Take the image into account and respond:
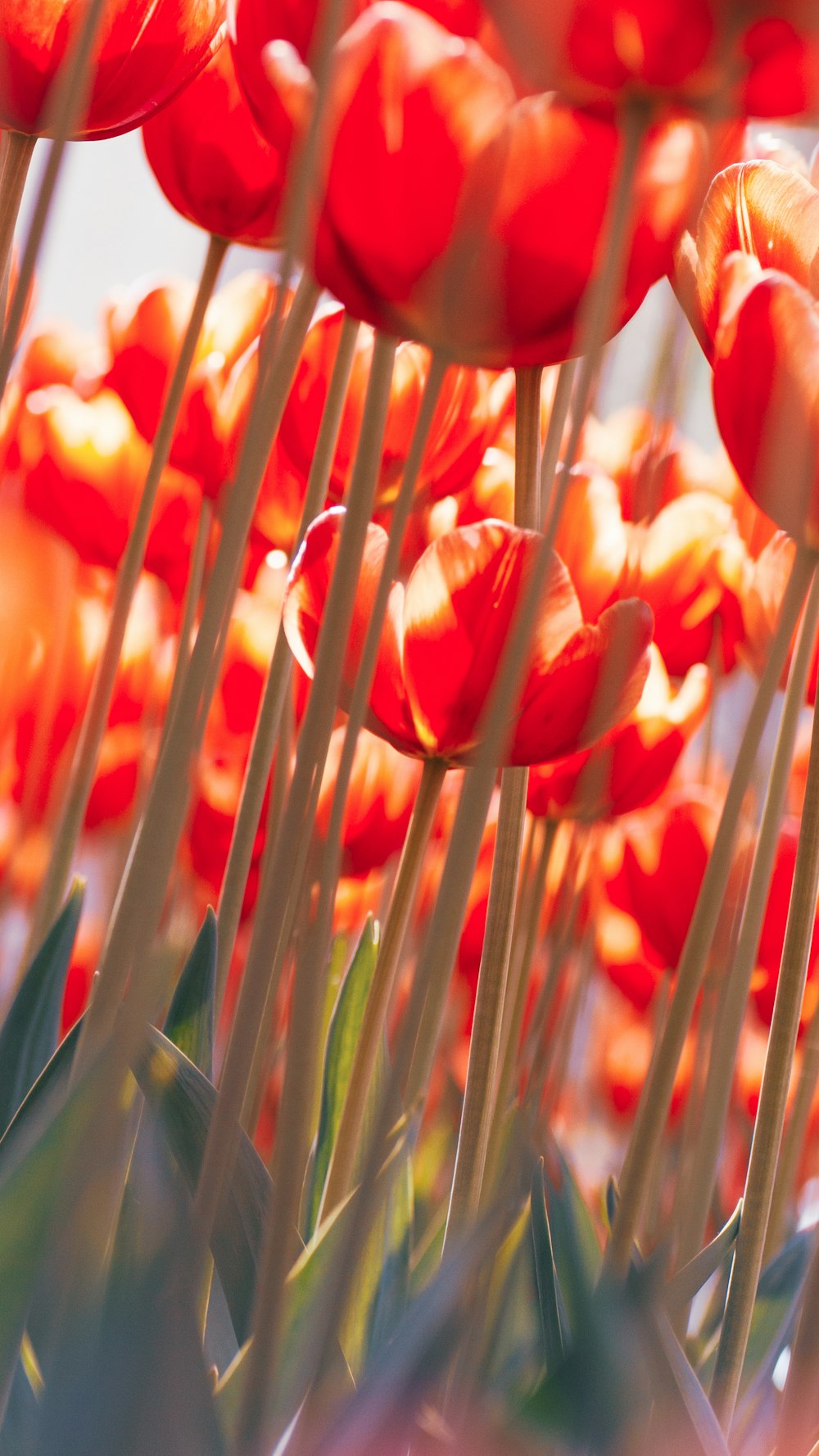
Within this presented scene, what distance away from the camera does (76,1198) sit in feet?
0.41

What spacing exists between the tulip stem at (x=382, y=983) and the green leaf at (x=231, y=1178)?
15mm

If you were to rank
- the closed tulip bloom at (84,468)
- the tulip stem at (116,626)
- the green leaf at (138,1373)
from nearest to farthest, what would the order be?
the green leaf at (138,1373) → the tulip stem at (116,626) → the closed tulip bloom at (84,468)

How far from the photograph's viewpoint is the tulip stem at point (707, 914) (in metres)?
0.17

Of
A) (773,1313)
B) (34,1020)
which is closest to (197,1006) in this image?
(34,1020)

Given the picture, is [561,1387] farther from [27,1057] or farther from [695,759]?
[695,759]

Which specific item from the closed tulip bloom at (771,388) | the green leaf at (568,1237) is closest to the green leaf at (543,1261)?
the green leaf at (568,1237)

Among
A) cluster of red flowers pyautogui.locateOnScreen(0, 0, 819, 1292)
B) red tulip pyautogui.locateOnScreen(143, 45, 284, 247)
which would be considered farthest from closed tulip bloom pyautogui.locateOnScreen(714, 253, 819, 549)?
red tulip pyautogui.locateOnScreen(143, 45, 284, 247)

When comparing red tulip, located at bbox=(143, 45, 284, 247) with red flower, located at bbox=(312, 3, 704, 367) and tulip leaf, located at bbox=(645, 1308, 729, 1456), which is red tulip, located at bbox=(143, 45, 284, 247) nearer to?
red flower, located at bbox=(312, 3, 704, 367)

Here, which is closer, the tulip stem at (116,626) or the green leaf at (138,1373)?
the green leaf at (138,1373)

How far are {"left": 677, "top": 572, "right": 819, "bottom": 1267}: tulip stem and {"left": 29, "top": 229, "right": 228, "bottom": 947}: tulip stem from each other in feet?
0.38

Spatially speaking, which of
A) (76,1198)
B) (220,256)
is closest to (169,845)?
(76,1198)

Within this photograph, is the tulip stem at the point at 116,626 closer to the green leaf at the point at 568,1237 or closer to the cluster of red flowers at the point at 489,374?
the cluster of red flowers at the point at 489,374

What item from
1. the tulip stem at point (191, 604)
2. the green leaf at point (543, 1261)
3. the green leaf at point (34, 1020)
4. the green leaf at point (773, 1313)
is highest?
the tulip stem at point (191, 604)

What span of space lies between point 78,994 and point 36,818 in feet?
0.18
